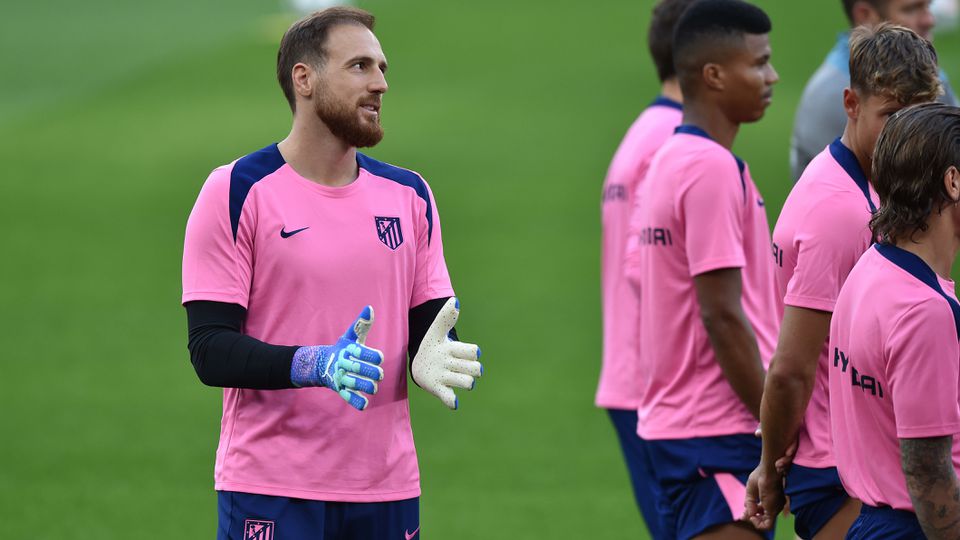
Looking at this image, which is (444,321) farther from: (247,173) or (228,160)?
(228,160)

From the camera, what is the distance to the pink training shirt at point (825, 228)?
175 inches

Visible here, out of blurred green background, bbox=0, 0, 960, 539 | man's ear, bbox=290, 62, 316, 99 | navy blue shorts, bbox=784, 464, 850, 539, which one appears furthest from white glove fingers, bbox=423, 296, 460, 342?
blurred green background, bbox=0, 0, 960, 539

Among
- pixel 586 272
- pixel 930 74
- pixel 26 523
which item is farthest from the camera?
pixel 586 272

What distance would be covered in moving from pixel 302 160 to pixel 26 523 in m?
5.60

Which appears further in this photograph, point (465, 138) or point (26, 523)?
point (465, 138)

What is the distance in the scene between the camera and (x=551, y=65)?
1367 inches

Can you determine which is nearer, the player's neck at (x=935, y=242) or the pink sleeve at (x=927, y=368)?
the pink sleeve at (x=927, y=368)

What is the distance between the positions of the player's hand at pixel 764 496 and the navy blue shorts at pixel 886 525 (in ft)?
2.26

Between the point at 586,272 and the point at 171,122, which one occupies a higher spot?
the point at 171,122

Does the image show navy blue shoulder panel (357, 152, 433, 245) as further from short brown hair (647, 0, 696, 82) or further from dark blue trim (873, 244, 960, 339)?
short brown hair (647, 0, 696, 82)

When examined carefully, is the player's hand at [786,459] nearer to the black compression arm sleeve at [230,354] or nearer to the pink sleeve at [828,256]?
the pink sleeve at [828,256]

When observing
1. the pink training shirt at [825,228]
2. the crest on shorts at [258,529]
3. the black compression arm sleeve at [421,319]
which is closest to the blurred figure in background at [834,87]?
the pink training shirt at [825,228]

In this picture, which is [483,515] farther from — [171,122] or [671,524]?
[171,122]

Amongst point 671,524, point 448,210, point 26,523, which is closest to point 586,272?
point 448,210
